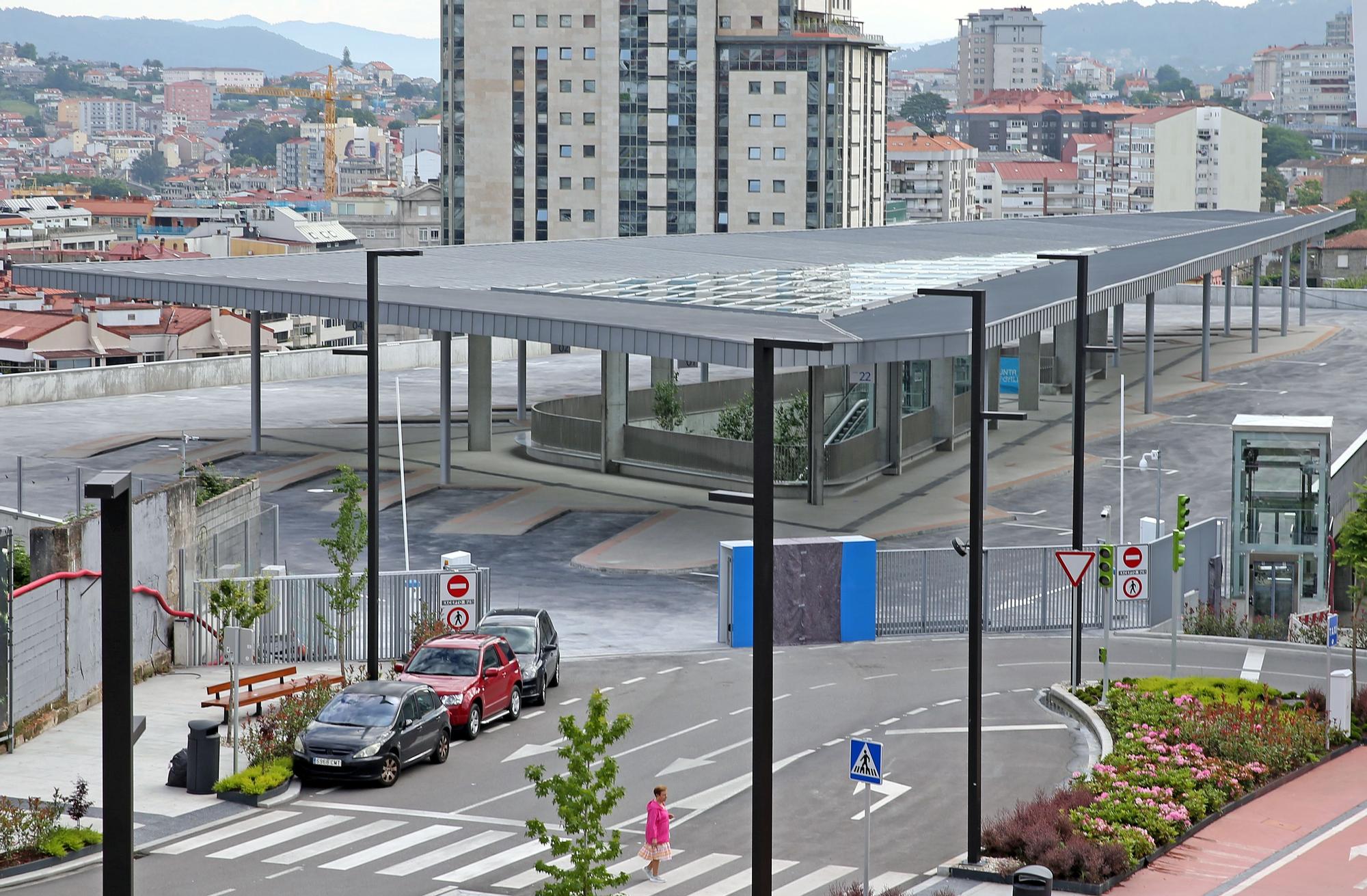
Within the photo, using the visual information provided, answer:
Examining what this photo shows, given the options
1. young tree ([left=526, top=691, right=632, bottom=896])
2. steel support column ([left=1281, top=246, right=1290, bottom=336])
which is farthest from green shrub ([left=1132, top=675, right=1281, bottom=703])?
steel support column ([left=1281, top=246, right=1290, bottom=336])

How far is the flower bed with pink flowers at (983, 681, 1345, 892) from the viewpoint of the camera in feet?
68.0

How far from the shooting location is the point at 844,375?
57.9 m

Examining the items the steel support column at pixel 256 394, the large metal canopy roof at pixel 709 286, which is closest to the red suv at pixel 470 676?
the large metal canopy roof at pixel 709 286

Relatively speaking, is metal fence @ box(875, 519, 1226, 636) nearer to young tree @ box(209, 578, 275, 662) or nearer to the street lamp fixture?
the street lamp fixture

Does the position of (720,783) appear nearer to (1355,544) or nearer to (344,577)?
(344,577)

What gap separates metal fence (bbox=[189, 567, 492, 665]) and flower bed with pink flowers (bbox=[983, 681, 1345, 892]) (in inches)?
453

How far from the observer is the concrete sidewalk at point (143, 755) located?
23016mm

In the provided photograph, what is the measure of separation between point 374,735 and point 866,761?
25.4 ft

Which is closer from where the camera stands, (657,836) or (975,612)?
(657,836)

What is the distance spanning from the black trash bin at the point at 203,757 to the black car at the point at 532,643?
5712 millimetres

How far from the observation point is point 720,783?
79.4 ft

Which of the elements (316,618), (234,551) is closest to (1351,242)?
(234,551)

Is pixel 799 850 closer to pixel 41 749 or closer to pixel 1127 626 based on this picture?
pixel 41 749

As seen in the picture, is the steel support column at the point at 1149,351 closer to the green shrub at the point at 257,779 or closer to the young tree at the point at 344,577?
the young tree at the point at 344,577
